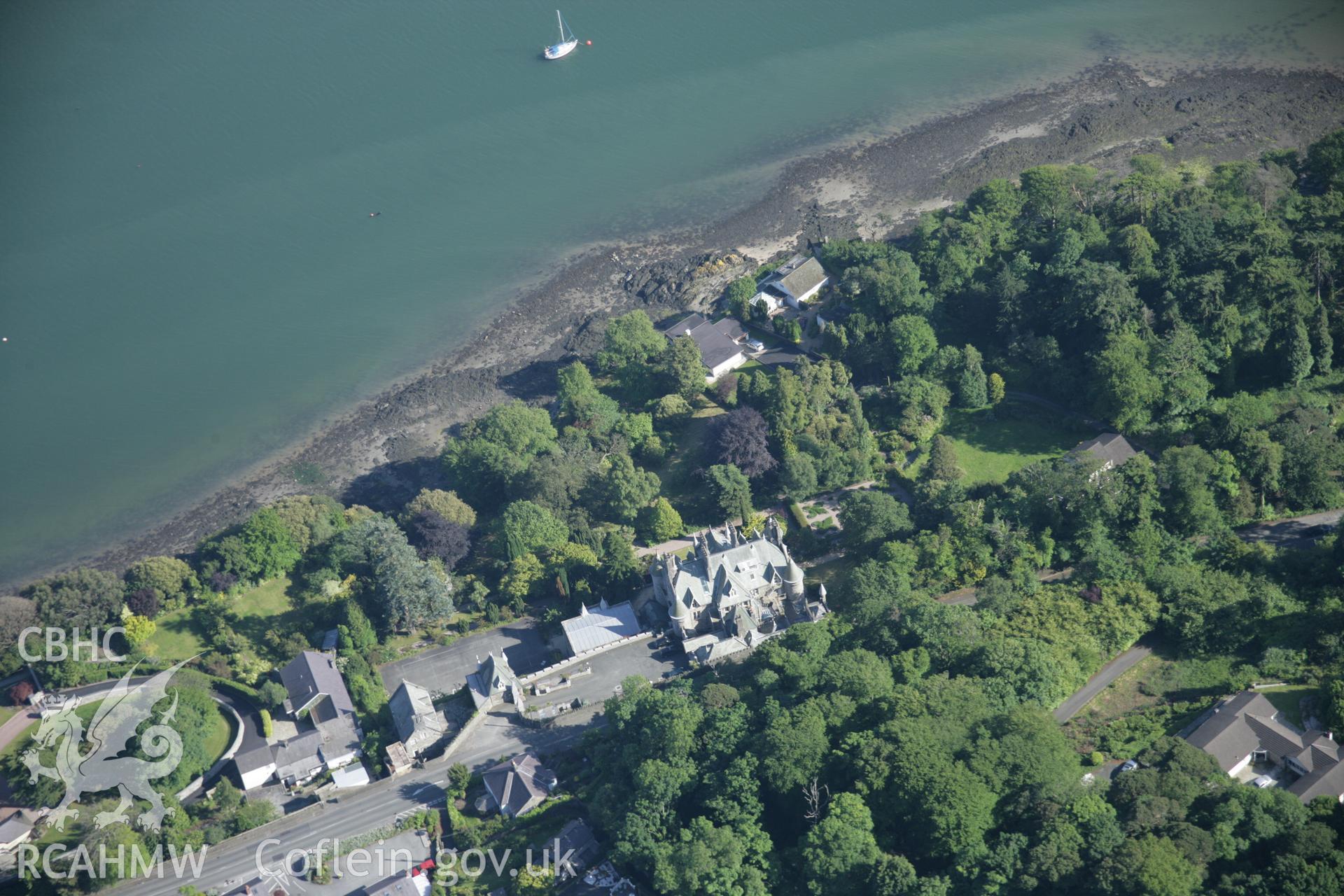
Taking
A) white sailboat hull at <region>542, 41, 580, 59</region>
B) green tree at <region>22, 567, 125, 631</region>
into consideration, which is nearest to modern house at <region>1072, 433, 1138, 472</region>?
green tree at <region>22, 567, 125, 631</region>

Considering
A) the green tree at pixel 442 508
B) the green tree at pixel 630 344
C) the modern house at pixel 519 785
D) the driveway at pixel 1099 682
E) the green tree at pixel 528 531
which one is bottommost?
the driveway at pixel 1099 682

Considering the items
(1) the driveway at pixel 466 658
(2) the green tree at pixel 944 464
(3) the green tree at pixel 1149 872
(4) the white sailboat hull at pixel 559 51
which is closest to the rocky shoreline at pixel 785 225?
(1) the driveway at pixel 466 658

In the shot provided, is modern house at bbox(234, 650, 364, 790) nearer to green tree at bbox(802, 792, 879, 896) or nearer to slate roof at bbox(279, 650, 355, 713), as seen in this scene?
slate roof at bbox(279, 650, 355, 713)

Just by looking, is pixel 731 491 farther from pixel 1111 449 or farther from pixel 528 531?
pixel 1111 449

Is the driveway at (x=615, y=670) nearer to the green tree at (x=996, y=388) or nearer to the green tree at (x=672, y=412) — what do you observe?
the green tree at (x=672, y=412)

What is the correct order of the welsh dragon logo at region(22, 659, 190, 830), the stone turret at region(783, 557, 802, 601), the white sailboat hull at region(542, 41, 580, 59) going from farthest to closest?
the white sailboat hull at region(542, 41, 580, 59)
the stone turret at region(783, 557, 802, 601)
the welsh dragon logo at region(22, 659, 190, 830)

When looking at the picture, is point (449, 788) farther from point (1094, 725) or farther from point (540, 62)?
point (540, 62)
